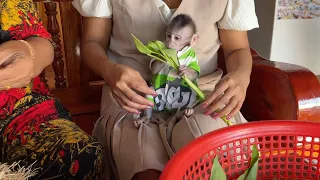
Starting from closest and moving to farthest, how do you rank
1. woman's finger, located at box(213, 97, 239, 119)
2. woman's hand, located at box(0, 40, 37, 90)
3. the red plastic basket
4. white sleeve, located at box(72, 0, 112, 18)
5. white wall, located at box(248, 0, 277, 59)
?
the red plastic basket → woman's hand, located at box(0, 40, 37, 90) → woman's finger, located at box(213, 97, 239, 119) → white sleeve, located at box(72, 0, 112, 18) → white wall, located at box(248, 0, 277, 59)

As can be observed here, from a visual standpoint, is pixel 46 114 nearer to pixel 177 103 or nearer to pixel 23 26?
pixel 23 26

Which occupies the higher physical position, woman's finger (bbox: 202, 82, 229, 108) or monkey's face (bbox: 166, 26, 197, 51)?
monkey's face (bbox: 166, 26, 197, 51)

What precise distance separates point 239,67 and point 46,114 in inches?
21.4

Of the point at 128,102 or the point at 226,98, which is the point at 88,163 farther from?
the point at 226,98

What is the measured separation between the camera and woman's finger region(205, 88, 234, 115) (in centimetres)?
102

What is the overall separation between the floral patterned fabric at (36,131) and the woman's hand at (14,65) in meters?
0.09

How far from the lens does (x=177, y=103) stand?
3.76 feet

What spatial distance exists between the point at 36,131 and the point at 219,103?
0.45 meters

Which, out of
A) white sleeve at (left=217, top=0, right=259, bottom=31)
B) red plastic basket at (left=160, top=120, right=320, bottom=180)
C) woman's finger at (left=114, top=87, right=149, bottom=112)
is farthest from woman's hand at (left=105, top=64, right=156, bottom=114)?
white sleeve at (left=217, top=0, right=259, bottom=31)

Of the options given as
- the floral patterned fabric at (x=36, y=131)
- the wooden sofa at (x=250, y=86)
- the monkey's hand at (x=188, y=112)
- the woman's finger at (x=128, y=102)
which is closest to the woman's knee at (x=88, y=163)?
the floral patterned fabric at (x=36, y=131)

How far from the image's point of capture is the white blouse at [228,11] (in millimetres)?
1212

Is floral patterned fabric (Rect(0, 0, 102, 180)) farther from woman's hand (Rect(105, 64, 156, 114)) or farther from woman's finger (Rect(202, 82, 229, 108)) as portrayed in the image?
woman's finger (Rect(202, 82, 229, 108))

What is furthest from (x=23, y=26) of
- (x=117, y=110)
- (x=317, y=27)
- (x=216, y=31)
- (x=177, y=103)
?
(x=317, y=27)

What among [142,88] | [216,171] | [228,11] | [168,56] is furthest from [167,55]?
[216,171]
